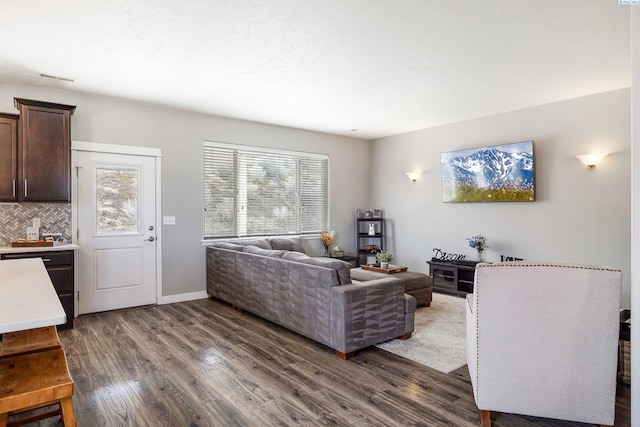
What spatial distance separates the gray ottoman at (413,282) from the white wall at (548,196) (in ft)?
4.76

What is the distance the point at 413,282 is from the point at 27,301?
3.97 metres

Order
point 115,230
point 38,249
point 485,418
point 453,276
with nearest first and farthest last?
point 485,418, point 38,249, point 115,230, point 453,276

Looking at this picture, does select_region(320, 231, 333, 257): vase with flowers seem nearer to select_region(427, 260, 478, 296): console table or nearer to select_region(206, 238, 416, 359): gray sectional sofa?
select_region(427, 260, 478, 296): console table

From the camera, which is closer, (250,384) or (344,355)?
(250,384)

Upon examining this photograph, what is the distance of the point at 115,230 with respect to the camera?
486 cm

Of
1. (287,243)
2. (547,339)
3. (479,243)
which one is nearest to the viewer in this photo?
(547,339)

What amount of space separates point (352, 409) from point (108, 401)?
5.36 feet

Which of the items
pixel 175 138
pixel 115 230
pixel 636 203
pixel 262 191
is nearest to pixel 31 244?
pixel 115 230

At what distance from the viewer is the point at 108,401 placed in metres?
2.54

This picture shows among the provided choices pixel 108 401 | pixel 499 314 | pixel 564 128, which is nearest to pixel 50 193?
pixel 108 401

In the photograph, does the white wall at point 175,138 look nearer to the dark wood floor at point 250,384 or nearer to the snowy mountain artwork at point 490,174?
the dark wood floor at point 250,384

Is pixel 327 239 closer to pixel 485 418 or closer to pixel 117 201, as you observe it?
pixel 117 201

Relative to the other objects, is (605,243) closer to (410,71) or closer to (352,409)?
(410,71)

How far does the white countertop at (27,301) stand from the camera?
4.52 feet
